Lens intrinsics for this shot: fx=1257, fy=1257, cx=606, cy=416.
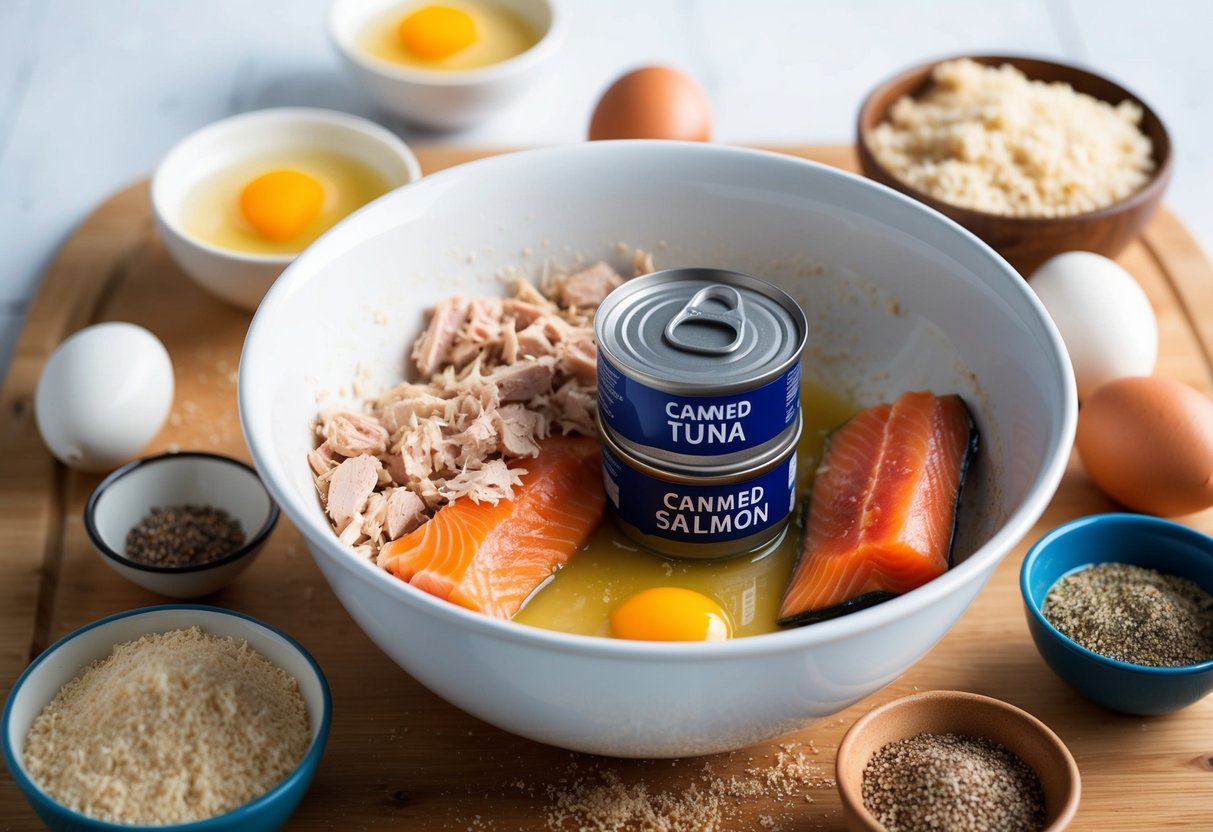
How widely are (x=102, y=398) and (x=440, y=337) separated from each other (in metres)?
0.69

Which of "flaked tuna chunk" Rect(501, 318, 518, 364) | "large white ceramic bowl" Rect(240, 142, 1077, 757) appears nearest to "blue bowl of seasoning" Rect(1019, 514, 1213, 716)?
"large white ceramic bowl" Rect(240, 142, 1077, 757)

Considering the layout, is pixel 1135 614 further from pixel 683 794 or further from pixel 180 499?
pixel 180 499

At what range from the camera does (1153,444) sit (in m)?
2.40

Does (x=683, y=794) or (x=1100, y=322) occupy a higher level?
(x=1100, y=322)

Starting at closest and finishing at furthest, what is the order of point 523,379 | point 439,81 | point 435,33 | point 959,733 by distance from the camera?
point 959,733 < point 523,379 < point 439,81 < point 435,33

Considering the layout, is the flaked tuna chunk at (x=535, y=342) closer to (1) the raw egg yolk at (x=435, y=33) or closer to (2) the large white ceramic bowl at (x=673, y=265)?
(2) the large white ceramic bowl at (x=673, y=265)

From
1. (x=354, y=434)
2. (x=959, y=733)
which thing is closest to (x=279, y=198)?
(x=354, y=434)

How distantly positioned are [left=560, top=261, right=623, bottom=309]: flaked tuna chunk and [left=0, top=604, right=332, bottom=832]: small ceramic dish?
3.12 ft

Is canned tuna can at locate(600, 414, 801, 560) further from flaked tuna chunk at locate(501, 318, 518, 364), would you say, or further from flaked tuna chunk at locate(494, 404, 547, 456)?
flaked tuna chunk at locate(501, 318, 518, 364)

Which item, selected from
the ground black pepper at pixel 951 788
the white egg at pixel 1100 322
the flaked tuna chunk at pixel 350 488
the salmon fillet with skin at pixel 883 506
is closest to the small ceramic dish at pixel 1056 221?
the white egg at pixel 1100 322

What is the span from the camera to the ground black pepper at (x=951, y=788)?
1817mm

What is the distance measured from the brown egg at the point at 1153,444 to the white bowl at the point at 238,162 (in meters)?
1.70

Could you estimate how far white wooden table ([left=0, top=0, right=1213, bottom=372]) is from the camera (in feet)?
12.8

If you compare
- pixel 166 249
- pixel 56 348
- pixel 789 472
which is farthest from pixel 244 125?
pixel 789 472
